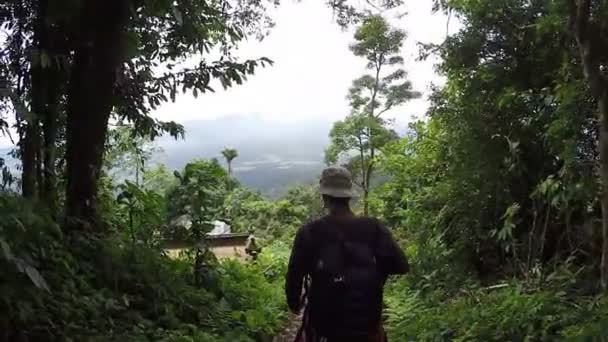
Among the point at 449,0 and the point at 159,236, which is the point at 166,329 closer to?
the point at 159,236

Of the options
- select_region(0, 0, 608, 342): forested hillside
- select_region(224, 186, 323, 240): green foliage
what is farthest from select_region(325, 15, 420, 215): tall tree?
select_region(0, 0, 608, 342): forested hillside

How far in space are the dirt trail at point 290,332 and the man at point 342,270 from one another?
4317mm

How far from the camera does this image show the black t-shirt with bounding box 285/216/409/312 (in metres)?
2.89

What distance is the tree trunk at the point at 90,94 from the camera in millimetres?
5430

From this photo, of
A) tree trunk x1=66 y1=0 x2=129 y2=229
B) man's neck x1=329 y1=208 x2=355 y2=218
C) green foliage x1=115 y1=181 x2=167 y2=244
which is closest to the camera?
man's neck x1=329 y1=208 x2=355 y2=218

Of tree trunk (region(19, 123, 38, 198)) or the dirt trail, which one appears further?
the dirt trail

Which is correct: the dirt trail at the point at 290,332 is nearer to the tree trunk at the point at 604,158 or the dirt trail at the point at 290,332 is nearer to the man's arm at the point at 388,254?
the tree trunk at the point at 604,158

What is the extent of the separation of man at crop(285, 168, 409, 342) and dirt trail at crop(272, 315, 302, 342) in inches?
170

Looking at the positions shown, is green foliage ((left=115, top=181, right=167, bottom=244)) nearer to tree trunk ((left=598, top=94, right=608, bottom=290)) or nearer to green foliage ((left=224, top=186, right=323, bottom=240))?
tree trunk ((left=598, top=94, right=608, bottom=290))

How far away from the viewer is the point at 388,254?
2898mm

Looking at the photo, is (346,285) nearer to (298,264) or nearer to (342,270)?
(342,270)

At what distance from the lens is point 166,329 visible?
5.13m

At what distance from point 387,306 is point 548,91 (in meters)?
3.65

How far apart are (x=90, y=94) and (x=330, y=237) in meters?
3.42
